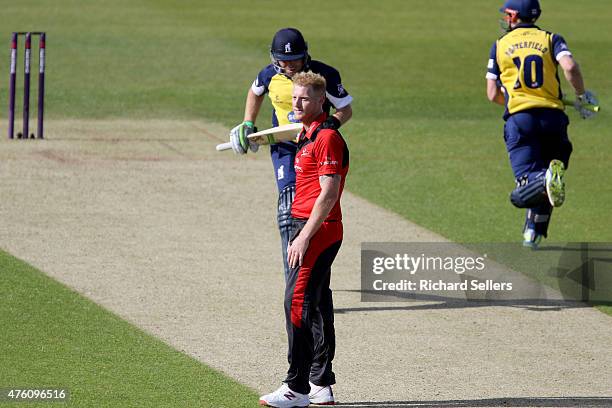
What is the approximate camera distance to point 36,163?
54.3 feet

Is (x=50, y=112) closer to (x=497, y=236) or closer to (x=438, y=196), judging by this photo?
(x=438, y=196)

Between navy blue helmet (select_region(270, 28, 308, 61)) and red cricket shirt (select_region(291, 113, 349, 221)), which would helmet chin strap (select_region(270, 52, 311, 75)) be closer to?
navy blue helmet (select_region(270, 28, 308, 61))

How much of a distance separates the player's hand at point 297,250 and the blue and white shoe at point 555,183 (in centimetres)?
471

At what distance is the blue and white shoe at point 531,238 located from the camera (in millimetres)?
12758

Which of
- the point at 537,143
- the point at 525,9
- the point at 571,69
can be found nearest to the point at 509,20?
the point at 525,9

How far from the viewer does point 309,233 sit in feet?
25.4

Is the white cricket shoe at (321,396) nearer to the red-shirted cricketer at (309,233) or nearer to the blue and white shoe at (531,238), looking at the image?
the red-shirted cricketer at (309,233)

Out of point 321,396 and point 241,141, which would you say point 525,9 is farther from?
point 321,396

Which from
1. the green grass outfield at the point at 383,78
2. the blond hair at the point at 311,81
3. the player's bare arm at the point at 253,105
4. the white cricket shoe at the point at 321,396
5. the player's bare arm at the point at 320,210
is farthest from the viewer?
the green grass outfield at the point at 383,78

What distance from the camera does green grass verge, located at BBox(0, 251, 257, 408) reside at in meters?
8.11

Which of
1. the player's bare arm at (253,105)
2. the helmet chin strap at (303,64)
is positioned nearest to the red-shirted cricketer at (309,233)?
the helmet chin strap at (303,64)

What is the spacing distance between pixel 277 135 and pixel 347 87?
48.9ft

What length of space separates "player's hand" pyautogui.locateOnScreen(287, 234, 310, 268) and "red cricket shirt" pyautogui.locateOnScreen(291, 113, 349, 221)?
10.6 inches

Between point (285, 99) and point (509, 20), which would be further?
point (509, 20)
